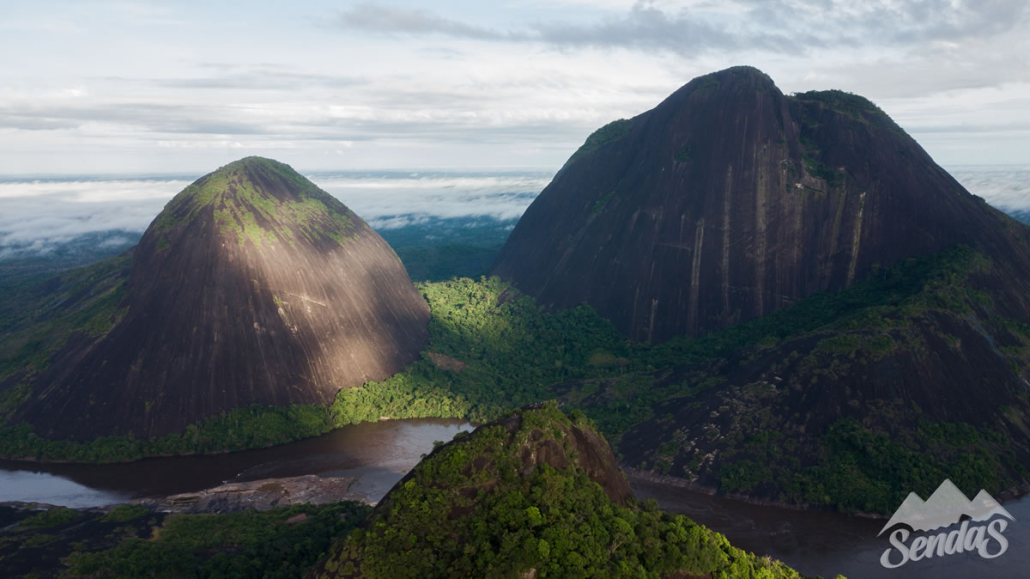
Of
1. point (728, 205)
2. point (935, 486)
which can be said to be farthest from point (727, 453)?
point (728, 205)

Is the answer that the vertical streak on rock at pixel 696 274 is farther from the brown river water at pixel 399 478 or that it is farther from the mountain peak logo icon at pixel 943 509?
the mountain peak logo icon at pixel 943 509

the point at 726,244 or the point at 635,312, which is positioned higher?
the point at 726,244

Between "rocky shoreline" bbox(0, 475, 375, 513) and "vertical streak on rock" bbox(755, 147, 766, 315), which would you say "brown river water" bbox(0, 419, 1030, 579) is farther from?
"vertical streak on rock" bbox(755, 147, 766, 315)

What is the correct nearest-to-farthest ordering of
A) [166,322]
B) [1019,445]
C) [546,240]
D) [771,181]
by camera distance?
[1019,445] < [166,322] < [771,181] < [546,240]

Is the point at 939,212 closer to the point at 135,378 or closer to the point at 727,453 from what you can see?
the point at 727,453

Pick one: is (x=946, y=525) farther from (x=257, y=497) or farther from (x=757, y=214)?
(x=257, y=497)

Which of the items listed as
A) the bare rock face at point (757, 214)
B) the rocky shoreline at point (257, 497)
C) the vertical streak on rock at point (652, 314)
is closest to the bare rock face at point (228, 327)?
the rocky shoreline at point (257, 497)

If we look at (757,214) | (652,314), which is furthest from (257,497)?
(757,214)
